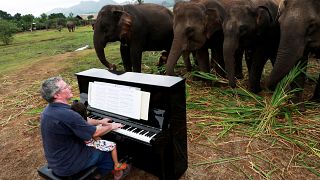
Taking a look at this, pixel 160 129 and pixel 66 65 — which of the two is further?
pixel 66 65

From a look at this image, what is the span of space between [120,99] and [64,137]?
84 cm

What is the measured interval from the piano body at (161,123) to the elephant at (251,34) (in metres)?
2.60

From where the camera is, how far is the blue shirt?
294 centimetres

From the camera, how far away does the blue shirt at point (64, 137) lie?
2.94 meters

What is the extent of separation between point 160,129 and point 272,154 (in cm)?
184

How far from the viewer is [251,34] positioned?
19.7ft

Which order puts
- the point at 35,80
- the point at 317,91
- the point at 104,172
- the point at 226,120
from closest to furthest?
the point at 104,172
the point at 226,120
the point at 317,91
the point at 35,80

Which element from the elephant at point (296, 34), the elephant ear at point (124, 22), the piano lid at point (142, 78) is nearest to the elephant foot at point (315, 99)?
the elephant at point (296, 34)

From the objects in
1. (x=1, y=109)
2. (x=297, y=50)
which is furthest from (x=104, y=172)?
(x=1, y=109)

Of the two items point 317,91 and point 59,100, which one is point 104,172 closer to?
point 59,100

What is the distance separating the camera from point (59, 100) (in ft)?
9.86

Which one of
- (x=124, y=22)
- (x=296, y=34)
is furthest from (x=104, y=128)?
(x=124, y=22)

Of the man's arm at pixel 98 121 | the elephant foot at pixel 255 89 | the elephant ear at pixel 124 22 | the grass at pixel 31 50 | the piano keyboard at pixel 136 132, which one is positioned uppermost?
the elephant ear at pixel 124 22

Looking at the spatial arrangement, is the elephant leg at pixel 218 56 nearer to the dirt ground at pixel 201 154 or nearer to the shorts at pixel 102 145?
the dirt ground at pixel 201 154
